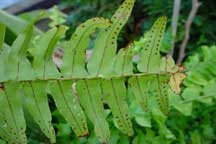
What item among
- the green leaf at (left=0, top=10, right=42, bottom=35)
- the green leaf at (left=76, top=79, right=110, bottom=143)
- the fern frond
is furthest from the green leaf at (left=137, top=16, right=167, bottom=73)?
the green leaf at (left=0, top=10, right=42, bottom=35)

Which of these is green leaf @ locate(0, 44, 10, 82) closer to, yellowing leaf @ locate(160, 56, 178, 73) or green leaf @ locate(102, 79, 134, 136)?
green leaf @ locate(102, 79, 134, 136)

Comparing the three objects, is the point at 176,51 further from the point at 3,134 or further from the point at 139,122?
the point at 3,134

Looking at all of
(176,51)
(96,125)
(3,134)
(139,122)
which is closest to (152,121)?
(139,122)

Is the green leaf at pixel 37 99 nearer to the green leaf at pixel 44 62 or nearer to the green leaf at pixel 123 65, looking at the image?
the green leaf at pixel 44 62

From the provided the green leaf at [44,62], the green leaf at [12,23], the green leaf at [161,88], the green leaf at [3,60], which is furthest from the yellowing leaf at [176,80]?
the green leaf at [12,23]

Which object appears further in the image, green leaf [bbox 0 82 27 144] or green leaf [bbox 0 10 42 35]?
green leaf [bbox 0 10 42 35]

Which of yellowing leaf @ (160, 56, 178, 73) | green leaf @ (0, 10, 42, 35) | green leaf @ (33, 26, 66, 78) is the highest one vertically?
green leaf @ (0, 10, 42, 35)

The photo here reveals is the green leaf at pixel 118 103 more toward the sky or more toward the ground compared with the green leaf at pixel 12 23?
more toward the ground
